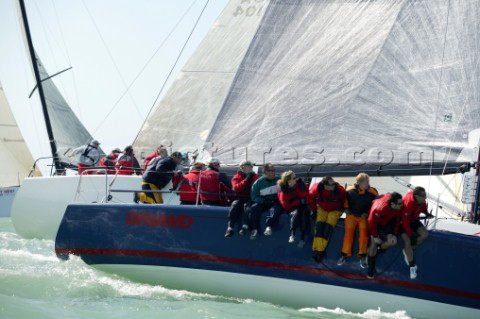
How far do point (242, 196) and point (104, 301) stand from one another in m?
1.90

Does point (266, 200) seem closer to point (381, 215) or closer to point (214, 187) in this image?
point (214, 187)

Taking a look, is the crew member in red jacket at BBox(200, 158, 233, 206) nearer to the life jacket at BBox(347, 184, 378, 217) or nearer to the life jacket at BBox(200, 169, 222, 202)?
the life jacket at BBox(200, 169, 222, 202)

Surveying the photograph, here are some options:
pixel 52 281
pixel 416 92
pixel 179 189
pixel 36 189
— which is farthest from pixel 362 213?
pixel 36 189

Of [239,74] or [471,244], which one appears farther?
[239,74]

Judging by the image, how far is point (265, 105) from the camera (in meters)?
11.2

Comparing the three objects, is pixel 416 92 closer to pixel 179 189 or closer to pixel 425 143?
pixel 425 143

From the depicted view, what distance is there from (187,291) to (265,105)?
249 centimetres

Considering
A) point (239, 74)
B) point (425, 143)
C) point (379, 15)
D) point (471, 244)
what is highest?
point (379, 15)

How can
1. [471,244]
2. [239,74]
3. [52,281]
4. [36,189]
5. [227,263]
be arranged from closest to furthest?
[471,244], [227,263], [52,281], [239,74], [36,189]

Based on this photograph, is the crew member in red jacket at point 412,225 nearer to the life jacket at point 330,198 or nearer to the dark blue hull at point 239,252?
the dark blue hull at point 239,252

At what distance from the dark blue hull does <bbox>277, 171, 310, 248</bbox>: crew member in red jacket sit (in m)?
0.15

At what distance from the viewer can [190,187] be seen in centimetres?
1091

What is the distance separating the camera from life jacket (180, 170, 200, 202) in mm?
10891

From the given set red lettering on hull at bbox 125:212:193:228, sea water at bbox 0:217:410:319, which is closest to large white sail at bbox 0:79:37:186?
sea water at bbox 0:217:410:319
